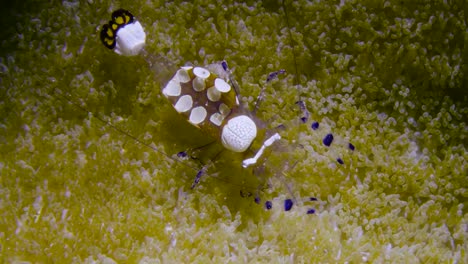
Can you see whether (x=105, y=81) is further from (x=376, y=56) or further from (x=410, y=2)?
(x=410, y=2)

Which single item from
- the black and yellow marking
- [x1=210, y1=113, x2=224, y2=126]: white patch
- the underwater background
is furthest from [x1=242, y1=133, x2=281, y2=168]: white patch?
the black and yellow marking

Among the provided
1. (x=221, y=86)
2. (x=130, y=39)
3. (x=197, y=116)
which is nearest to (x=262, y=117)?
(x=221, y=86)

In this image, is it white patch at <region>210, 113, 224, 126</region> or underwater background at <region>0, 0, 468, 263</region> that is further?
white patch at <region>210, 113, 224, 126</region>

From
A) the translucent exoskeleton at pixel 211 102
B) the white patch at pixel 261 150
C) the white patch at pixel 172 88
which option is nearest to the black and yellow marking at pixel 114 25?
the translucent exoskeleton at pixel 211 102

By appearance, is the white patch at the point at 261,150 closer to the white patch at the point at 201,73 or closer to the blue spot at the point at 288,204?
the blue spot at the point at 288,204

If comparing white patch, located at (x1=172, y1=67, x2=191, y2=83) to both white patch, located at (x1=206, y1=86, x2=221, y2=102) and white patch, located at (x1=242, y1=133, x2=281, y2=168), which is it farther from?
white patch, located at (x1=242, y1=133, x2=281, y2=168)
